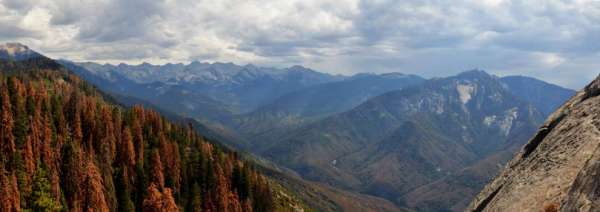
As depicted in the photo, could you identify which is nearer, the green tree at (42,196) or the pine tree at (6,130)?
the green tree at (42,196)

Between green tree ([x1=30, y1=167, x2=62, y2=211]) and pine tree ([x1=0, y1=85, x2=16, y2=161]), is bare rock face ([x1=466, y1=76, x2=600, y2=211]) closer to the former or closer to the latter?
green tree ([x1=30, y1=167, x2=62, y2=211])

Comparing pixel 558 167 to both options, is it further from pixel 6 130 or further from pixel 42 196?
pixel 6 130

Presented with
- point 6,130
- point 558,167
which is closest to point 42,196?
point 6,130

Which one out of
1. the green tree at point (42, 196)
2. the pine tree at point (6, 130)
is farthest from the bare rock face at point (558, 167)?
the pine tree at point (6, 130)

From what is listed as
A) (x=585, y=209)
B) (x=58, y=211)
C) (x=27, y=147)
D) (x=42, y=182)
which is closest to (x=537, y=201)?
(x=585, y=209)

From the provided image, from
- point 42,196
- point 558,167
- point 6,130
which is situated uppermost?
point 558,167

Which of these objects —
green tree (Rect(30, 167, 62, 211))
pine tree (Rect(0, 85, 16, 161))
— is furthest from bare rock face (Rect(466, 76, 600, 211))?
pine tree (Rect(0, 85, 16, 161))

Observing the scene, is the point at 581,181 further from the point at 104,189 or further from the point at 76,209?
the point at 104,189

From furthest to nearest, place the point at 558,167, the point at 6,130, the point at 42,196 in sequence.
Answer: the point at 6,130
the point at 42,196
the point at 558,167

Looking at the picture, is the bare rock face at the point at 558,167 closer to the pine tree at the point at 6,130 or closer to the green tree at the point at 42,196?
the green tree at the point at 42,196
